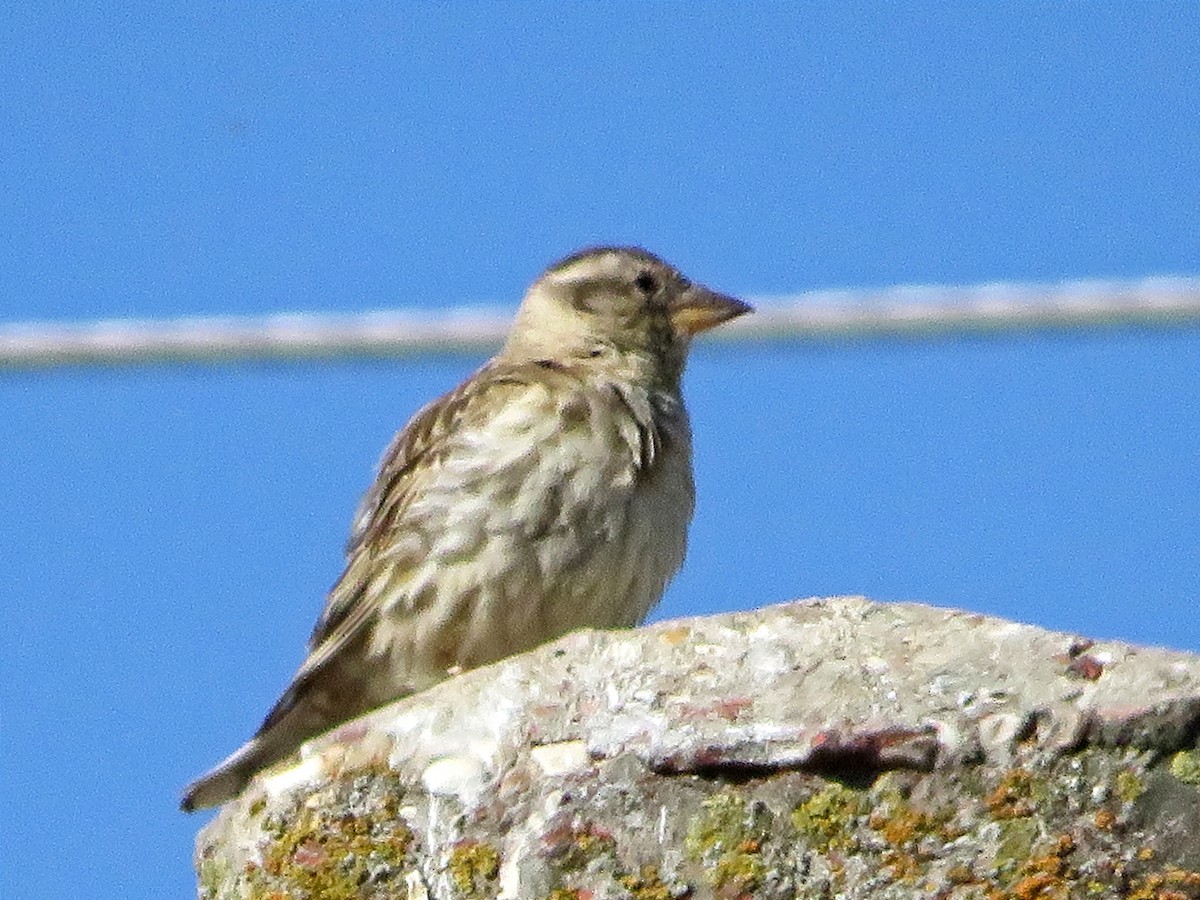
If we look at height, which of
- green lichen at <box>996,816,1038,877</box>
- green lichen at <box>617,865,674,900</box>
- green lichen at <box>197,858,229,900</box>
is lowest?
green lichen at <box>996,816,1038,877</box>

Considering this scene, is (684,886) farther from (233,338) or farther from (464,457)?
(233,338)

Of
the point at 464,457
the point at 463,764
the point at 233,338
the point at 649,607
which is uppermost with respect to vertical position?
the point at 233,338

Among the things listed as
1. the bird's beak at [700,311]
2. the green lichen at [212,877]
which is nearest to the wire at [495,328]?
the bird's beak at [700,311]

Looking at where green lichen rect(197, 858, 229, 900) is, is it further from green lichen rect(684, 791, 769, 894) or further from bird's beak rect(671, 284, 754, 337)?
bird's beak rect(671, 284, 754, 337)

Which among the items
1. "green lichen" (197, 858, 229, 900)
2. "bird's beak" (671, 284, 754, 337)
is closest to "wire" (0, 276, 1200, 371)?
"bird's beak" (671, 284, 754, 337)

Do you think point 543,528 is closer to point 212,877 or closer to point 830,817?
point 212,877

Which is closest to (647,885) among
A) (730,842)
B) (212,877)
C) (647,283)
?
(730,842)

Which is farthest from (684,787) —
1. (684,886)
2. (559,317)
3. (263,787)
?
(559,317)

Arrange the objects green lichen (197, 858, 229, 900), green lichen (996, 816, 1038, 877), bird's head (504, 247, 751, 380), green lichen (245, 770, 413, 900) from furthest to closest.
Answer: bird's head (504, 247, 751, 380)
green lichen (197, 858, 229, 900)
green lichen (245, 770, 413, 900)
green lichen (996, 816, 1038, 877)
